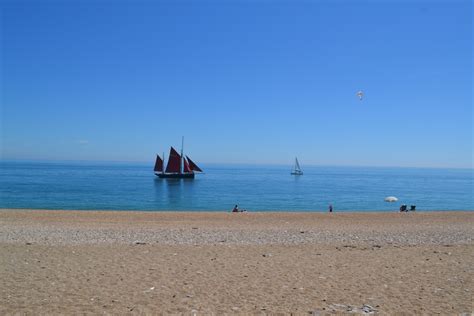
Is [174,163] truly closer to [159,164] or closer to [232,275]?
[159,164]

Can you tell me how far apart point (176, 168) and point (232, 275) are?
90910 mm

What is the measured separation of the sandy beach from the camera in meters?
7.11

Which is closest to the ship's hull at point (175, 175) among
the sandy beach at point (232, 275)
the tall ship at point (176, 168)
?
the tall ship at point (176, 168)

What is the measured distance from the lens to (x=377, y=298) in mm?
7613

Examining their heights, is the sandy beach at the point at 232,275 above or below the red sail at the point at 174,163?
below

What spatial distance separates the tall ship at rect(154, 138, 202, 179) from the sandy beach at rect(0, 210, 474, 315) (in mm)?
82359

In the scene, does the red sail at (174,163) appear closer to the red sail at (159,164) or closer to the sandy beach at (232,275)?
the red sail at (159,164)

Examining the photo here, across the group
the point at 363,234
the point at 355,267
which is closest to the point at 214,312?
the point at 355,267

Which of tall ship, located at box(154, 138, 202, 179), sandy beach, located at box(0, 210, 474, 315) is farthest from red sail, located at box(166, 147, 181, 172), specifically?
sandy beach, located at box(0, 210, 474, 315)

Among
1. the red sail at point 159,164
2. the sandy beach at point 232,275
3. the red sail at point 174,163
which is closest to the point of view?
the sandy beach at point 232,275

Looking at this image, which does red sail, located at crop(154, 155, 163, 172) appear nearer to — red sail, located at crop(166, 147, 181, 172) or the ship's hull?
red sail, located at crop(166, 147, 181, 172)

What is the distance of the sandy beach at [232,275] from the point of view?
23.3ft

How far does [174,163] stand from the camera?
99688 millimetres

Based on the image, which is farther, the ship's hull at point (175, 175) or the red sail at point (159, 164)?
the red sail at point (159, 164)
